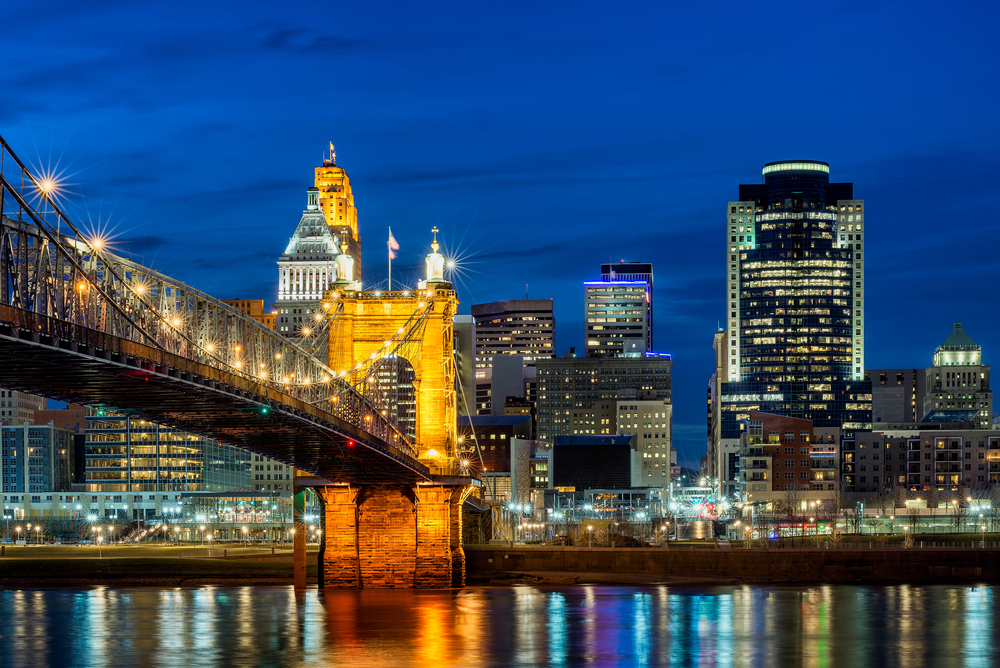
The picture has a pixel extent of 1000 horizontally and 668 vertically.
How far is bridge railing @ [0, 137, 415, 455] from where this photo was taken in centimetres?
3609

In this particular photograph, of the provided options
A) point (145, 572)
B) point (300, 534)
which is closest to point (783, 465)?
point (145, 572)

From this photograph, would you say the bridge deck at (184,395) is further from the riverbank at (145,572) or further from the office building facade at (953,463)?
the office building facade at (953,463)

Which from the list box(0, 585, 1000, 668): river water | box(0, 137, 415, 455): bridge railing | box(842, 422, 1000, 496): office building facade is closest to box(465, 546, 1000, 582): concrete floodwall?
box(0, 585, 1000, 668): river water

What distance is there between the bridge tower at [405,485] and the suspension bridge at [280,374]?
75 mm

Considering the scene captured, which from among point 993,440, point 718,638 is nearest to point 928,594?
point 718,638

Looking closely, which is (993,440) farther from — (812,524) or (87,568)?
(87,568)

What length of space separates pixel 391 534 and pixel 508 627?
1705cm

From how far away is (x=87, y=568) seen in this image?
92500mm

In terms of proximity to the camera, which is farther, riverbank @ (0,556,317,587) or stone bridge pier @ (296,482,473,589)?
riverbank @ (0,556,317,587)

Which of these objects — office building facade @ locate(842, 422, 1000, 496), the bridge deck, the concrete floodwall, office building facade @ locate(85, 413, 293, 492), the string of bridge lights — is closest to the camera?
the bridge deck

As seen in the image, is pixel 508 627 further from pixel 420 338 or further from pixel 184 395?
pixel 420 338

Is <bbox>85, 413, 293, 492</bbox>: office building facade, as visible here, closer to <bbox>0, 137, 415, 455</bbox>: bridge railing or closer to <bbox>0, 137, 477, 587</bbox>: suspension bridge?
<bbox>0, 137, 477, 587</bbox>: suspension bridge

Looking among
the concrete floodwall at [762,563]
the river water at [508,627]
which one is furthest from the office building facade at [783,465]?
the river water at [508,627]

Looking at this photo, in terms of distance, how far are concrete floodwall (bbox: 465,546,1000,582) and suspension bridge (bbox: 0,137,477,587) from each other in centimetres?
1188
